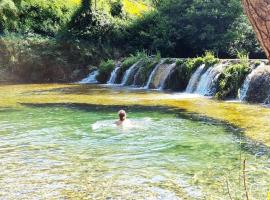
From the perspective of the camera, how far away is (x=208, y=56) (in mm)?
23719

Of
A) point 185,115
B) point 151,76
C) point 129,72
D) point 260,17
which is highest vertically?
point 260,17

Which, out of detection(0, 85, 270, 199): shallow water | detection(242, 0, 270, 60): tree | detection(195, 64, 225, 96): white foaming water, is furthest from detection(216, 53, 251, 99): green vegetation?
detection(242, 0, 270, 60): tree

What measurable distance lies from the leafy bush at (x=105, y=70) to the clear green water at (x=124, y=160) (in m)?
17.1

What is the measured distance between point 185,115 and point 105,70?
56.6 feet

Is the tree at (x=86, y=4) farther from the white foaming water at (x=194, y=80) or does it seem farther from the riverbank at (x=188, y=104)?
the white foaming water at (x=194, y=80)

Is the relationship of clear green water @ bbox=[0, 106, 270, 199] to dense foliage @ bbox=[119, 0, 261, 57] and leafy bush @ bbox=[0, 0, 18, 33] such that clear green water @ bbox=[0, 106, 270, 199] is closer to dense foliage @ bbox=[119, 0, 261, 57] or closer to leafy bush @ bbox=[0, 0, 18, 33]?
dense foliage @ bbox=[119, 0, 261, 57]

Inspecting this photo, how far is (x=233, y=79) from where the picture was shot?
67.1 ft

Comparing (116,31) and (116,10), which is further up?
(116,10)

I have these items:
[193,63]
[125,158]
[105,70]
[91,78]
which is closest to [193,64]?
[193,63]

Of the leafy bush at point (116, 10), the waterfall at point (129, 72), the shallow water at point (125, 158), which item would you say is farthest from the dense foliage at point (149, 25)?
the shallow water at point (125, 158)

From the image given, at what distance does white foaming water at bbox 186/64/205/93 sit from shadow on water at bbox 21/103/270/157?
6.47 m

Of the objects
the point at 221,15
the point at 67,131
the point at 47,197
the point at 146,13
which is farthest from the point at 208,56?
the point at 47,197

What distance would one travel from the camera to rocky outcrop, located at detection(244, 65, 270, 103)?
18.5 metres

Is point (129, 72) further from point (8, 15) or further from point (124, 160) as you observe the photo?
point (124, 160)
